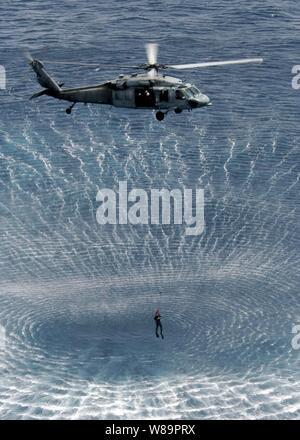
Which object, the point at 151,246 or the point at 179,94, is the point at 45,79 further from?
the point at 151,246

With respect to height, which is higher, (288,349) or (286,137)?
(286,137)

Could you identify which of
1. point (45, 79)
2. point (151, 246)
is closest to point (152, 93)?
point (45, 79)

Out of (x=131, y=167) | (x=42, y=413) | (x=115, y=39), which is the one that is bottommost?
(x=42, y=413)

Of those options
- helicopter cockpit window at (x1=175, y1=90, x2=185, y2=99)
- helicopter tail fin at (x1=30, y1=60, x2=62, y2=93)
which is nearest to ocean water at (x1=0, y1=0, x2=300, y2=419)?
helicopter cockpit window at (x1=175, y1=90, x2=185, y2=99)

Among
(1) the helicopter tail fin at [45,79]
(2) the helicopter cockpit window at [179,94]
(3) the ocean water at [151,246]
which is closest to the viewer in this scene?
(3) the ocean water at [151,246]

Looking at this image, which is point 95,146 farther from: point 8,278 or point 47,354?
point 47,354

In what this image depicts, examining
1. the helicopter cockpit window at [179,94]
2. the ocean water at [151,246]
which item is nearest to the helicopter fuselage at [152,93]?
the helicopter cockpit window at [179,94]

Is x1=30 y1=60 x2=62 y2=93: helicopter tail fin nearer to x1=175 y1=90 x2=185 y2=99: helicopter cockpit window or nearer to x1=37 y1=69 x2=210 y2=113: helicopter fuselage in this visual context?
x1=37 y1=69 x2=210 y2=113: helicopter fuselage

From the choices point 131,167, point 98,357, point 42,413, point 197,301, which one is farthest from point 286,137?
point 42,413

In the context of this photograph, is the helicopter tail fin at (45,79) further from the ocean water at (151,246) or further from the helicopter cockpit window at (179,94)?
the ocean water at (151,246)
